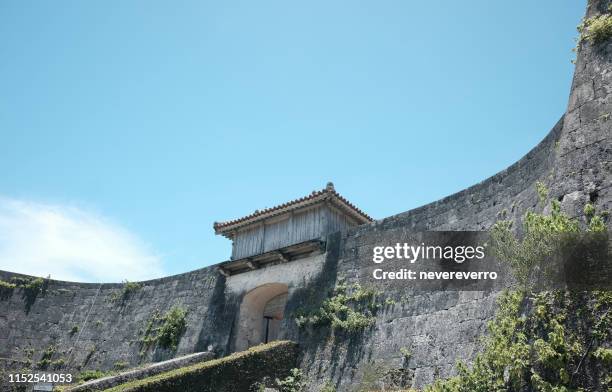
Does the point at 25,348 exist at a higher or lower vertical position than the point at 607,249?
lower

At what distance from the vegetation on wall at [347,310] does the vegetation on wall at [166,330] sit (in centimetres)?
557

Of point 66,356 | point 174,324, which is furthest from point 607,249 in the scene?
point 66,356

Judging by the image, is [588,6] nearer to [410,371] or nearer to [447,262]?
[447,262]

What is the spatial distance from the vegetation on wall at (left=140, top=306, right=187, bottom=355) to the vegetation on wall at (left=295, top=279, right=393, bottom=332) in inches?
219

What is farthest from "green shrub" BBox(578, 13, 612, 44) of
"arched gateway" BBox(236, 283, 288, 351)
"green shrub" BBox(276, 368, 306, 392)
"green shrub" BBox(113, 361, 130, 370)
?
"green shrub" BBox(113, 361, 130, 370)

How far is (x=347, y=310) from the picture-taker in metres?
13.6

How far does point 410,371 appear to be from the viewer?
36.8 feet

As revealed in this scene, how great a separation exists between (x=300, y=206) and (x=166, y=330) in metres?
6.70

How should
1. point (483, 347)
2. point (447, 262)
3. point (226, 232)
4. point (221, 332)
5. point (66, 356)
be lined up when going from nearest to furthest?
point (483, 347) → point (447, 262) → point (221, 332) → point (226, 232) → point (66, 356)

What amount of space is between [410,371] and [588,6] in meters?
7.83

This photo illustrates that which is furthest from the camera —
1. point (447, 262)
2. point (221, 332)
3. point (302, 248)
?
point (221, 332)

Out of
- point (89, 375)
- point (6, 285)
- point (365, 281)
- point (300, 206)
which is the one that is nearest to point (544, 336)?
point (365, 281)

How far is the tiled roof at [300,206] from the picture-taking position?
1562 centimetres

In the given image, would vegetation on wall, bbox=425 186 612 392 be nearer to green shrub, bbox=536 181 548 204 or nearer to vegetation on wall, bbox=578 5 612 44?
green shrub, bbox=536 181 548 204
